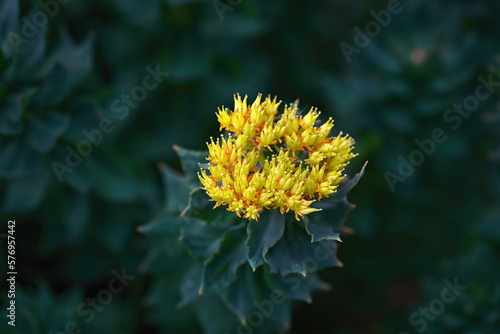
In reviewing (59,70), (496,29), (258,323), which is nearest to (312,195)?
(258,323)

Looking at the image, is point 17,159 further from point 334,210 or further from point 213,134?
point 334,210

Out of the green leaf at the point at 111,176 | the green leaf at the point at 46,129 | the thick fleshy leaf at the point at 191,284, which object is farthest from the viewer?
the green leaf at the point at 111,176

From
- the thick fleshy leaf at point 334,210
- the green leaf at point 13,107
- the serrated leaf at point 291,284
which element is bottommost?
the serrated leaf at point 291,284

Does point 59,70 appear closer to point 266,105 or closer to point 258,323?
point 266,105

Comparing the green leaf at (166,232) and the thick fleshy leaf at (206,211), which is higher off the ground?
the thick fleshy leaf at (206,211)

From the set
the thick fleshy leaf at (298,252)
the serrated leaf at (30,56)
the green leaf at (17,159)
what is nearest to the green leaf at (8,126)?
the green leaf at (17,159)

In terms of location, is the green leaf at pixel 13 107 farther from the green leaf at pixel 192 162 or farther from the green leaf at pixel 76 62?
the green leaf at pixel 192 162

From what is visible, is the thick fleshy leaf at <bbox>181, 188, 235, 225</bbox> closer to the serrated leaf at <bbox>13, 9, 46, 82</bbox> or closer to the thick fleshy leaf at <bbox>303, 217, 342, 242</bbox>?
the thick fleshy leaf at <bbox>303, 217, 342, 242</bbox>

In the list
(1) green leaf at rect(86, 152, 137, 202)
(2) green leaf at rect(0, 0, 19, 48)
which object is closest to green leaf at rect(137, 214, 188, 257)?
Result: (1) green leaf at rect(86, 152, 137, 202)

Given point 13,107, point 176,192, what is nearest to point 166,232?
point 176,192
